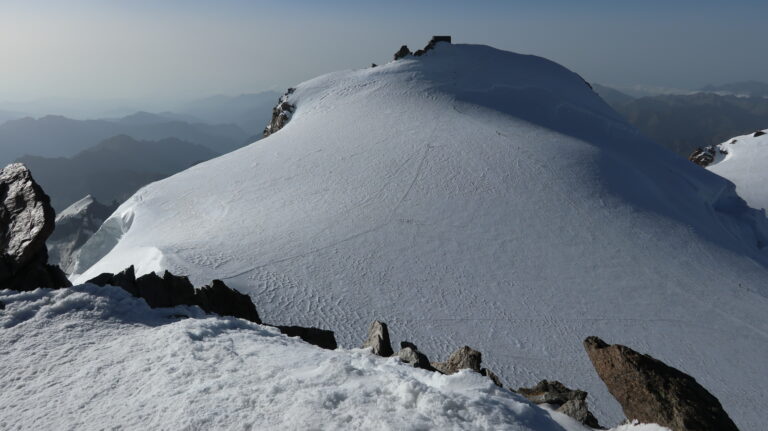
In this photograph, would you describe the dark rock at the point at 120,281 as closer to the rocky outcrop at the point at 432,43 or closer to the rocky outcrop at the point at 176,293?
the rocky outcrop at the point at 176,293

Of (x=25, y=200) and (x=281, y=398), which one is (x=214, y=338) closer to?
(x=281, y=398)

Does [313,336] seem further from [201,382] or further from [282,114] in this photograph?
[282,114]

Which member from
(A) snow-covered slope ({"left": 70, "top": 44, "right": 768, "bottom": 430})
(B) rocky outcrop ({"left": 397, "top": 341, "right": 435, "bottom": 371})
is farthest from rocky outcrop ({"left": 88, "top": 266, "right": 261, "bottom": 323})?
(B) rocky outcrop ({"left": 397, "top": 341, "right": 435, "bottom": 371})

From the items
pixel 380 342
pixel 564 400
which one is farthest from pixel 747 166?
pixel 380 342

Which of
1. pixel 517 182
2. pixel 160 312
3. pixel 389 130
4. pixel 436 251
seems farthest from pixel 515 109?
pixel 160 312

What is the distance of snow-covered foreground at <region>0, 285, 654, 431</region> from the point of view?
519cm

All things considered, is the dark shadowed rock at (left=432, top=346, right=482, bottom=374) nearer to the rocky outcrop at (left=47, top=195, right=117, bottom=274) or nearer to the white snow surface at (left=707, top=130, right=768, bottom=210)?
the white snow surface at (left=707, top=130, right=768, bottom=210)

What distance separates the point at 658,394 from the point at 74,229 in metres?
79.0

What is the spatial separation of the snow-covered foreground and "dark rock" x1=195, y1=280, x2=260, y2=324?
1979mm

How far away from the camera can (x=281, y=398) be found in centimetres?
546

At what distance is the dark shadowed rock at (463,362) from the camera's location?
7.29 metres

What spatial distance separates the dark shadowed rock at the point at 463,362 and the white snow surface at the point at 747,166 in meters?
45.9

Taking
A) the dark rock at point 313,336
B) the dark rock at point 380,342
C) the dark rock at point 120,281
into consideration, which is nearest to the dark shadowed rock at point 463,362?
the dark rock at point 380,342

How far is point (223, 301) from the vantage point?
10.1m
